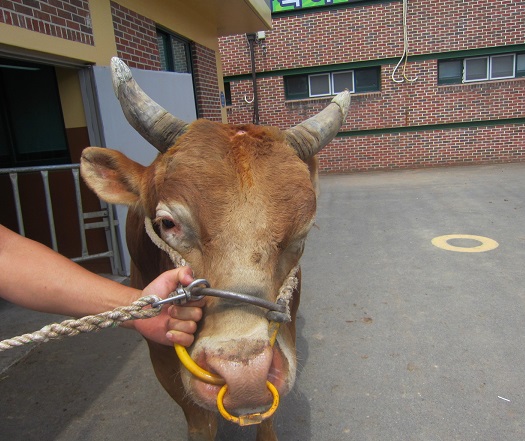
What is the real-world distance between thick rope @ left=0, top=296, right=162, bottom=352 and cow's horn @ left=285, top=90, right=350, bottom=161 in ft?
3.88

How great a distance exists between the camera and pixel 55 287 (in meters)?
1.69

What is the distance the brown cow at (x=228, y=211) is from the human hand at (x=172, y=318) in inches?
1.7

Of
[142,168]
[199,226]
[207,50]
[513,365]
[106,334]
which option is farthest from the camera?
[207,50]

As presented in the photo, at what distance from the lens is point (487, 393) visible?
313 centimetres

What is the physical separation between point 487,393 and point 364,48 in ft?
41.4

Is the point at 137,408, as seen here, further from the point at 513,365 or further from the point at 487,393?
the point at 513,365

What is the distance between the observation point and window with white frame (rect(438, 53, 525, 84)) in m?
13.1

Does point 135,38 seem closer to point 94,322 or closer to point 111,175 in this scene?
point 111,175

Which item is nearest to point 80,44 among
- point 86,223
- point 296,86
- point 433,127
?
point 86,223

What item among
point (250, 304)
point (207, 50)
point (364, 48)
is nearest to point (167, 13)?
point (207, 50)

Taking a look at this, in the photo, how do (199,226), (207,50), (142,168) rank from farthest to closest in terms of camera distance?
(207,50) < (142,168) < (199,226)

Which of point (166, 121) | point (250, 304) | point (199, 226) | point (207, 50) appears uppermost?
point (207, 50)

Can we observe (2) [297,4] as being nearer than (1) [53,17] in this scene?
No

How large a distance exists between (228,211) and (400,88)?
1354cm
